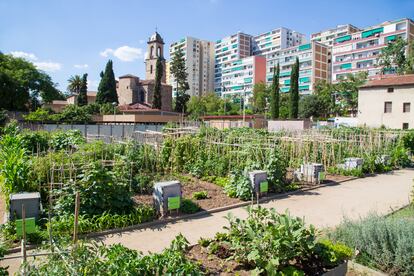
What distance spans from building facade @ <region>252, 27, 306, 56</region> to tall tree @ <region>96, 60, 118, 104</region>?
62.9 metres

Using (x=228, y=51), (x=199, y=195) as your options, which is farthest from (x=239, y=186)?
(x=228, y=51)

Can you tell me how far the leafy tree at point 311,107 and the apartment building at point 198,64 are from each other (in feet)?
198

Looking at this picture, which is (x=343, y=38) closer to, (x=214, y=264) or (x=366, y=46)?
(x=366, y=46)

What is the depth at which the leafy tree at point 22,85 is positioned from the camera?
3767 centimetres

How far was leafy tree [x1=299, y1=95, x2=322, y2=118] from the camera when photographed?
190ft

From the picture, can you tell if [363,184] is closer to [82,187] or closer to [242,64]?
[82,187]

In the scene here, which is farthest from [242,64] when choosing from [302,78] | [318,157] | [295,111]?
[318,157]

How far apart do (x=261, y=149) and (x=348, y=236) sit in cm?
577

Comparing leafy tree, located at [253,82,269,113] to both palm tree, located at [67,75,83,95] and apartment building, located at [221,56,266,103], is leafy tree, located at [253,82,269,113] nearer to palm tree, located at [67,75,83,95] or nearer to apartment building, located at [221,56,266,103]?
apartment building, located at [221,56,266,103]

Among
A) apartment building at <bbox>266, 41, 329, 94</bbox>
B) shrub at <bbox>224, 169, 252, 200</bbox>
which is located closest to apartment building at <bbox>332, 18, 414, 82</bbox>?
apartment building at <bbox>266, 41, 329, 94</bbox>

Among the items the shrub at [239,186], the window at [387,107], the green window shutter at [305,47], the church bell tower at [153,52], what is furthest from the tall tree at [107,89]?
the green window shutter at [305,47]

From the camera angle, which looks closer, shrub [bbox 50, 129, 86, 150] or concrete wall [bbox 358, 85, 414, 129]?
shrub [bbox 50, 129, 86, 150]

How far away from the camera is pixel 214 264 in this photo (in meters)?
4.70

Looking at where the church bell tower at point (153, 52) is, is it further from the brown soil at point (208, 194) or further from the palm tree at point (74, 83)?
the brown soil at point (208, 194)
